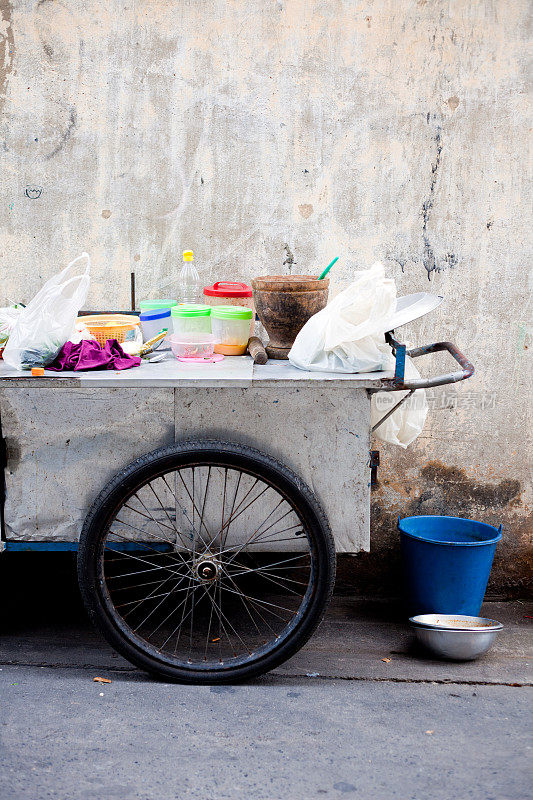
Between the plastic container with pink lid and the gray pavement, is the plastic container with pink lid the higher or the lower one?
the higher one

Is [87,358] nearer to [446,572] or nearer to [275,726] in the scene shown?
[275,726]

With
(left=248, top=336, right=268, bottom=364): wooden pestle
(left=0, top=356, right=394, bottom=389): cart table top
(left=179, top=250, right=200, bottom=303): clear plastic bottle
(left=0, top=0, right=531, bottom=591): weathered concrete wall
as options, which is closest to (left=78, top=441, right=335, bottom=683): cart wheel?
(left=0, top=356, right=394, bottom=389): cart table top

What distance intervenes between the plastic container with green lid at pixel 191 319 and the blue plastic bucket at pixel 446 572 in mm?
1243

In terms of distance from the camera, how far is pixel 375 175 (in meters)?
3.31

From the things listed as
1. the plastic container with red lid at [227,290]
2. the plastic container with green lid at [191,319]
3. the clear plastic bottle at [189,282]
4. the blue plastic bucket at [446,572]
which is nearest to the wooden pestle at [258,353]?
the plastic container with green lid at [191,319]

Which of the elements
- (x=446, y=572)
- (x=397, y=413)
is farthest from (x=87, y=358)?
(x=446, y=572)

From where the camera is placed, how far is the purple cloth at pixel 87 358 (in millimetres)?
2646

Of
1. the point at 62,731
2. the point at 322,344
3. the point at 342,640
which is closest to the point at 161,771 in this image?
the point at 62,731

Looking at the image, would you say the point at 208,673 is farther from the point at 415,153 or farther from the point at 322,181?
the point at 415,153

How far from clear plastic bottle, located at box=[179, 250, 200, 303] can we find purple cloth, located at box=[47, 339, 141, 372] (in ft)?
2.29

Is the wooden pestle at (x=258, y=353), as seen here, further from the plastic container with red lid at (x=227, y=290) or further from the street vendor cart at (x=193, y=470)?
the plastic container with red lid at (x=227, y=290)

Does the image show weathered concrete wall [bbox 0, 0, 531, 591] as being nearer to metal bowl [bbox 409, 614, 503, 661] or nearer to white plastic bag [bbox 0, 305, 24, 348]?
white plastic bag [bbox 0, 305, 24, 348]

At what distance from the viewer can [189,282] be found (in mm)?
3316

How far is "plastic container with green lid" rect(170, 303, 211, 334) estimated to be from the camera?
2.84 meters
